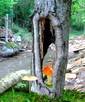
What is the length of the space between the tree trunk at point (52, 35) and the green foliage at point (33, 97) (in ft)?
0.24

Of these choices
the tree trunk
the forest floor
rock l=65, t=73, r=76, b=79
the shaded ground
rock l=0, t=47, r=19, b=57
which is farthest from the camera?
rock l=0, t=47, r=19, b=57

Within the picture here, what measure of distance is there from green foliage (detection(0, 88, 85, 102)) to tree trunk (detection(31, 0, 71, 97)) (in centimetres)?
7

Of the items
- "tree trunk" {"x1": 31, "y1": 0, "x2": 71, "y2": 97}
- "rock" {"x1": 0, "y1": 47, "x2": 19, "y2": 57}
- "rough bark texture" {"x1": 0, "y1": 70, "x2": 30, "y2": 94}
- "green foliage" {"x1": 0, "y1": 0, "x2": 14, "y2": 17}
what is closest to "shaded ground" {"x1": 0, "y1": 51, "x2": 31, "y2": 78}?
"rock" {"x1": 0, "y1": 47, "x2": 19, "y2": 57}

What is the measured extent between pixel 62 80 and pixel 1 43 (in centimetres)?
996

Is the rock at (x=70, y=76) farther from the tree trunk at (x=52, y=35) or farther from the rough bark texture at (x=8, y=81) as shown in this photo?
the tree trunk at (x=52, y=35)

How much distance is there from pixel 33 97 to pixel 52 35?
79cm

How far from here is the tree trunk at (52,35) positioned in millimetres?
3398

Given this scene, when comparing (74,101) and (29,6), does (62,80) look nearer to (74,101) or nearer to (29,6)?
(74,101)

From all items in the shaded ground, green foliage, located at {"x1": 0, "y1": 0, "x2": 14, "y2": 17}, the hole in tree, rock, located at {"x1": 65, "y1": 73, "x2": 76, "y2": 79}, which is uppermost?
the hole in tree

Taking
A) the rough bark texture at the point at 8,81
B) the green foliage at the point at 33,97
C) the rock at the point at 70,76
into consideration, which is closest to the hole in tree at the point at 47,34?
the green foliage at the point at 33,97

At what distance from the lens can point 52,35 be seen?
11.6 ft

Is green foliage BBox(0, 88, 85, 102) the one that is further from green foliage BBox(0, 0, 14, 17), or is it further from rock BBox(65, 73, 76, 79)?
green foliage BBox(0, 0, 14, 17)

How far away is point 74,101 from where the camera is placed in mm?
3867

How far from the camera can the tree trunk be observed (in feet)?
11.1
